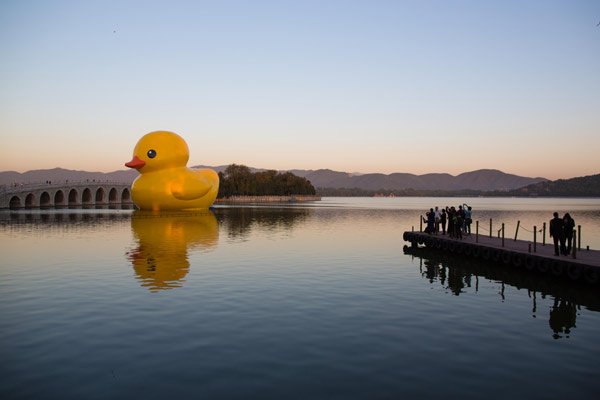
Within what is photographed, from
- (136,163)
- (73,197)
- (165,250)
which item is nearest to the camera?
(165,250)

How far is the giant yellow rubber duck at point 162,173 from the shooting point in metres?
50.7

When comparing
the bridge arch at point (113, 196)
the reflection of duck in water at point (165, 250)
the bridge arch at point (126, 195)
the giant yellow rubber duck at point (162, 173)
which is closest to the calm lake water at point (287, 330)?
the reflection of duck in water at point (165, 250)

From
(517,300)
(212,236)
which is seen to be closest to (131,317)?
(517,300)

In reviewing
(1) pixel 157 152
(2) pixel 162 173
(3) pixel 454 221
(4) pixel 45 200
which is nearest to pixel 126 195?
(4) pixel 45 200

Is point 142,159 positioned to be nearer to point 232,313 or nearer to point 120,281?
point 120,281

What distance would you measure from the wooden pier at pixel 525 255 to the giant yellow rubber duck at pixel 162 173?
2843 cm

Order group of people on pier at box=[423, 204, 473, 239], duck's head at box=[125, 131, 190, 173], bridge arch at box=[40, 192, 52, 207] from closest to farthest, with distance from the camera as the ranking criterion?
group of people on pier at box=[423, 204, 473, 239] → duck's head at box=[125, 131, 190, 173] → bridge arch at box=[40, 192, 52, 207]

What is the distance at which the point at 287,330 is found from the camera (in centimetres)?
1169

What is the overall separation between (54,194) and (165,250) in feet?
239

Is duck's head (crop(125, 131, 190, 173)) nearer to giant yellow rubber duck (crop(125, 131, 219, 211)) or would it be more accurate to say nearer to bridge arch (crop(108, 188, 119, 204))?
giant yellow rubber duck (crop(125, 131, 219, 211))

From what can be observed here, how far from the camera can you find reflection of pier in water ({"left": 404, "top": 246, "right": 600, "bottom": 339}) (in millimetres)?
14230

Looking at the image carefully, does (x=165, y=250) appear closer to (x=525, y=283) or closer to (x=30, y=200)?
(x=525, y=283)

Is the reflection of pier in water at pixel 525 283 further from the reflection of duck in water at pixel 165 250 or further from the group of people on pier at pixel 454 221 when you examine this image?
the reflection of duck in water at pixel 165 250

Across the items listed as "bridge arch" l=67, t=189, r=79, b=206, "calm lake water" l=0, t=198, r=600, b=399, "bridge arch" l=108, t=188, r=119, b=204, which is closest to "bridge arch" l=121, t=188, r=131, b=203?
"bridge arch" l=108, t=188, r=119, b=204
